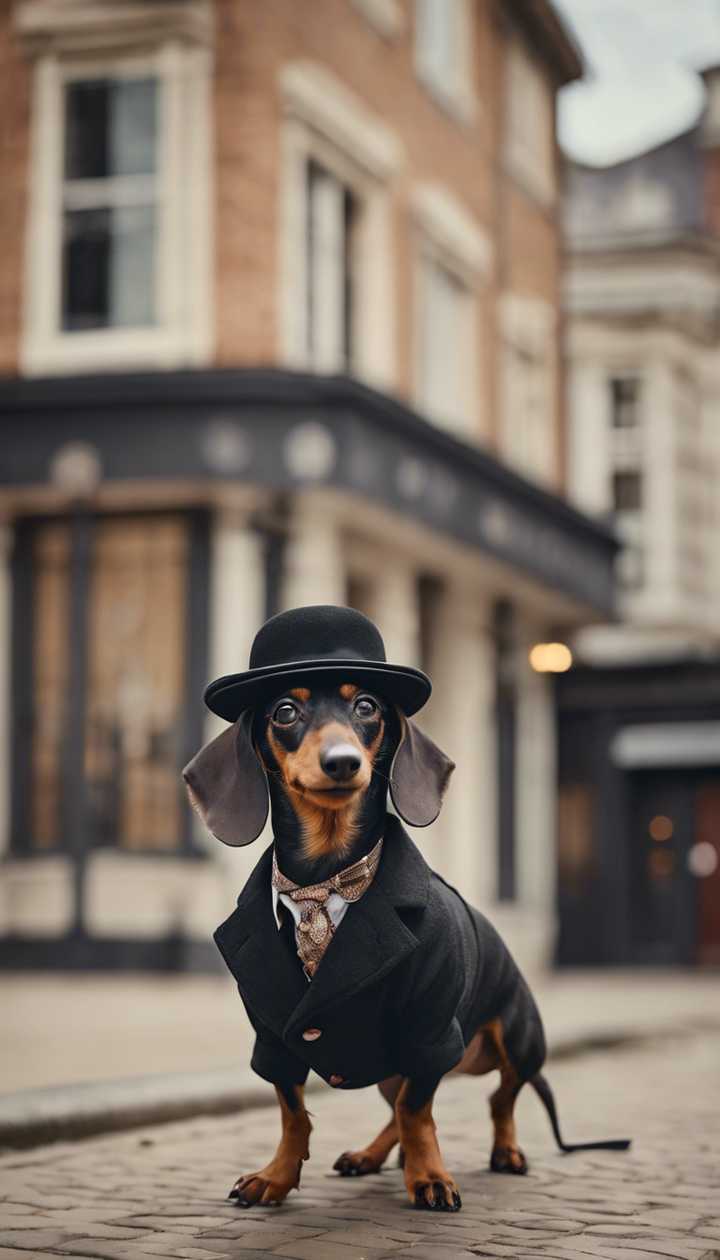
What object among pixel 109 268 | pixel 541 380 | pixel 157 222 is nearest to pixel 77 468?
pixel 109 268

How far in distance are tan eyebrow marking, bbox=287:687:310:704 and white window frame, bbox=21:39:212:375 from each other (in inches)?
408

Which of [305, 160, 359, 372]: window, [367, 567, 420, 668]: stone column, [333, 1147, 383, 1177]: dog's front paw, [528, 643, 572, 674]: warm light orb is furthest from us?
[528, 643, 572, 674]: warm light orb

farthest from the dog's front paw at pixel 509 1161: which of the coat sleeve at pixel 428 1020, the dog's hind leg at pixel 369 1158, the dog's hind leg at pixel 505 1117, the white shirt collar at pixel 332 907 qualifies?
the white shirt collar at pixel 332 907

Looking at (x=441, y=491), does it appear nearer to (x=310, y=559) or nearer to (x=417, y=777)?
(x=310, y=559)

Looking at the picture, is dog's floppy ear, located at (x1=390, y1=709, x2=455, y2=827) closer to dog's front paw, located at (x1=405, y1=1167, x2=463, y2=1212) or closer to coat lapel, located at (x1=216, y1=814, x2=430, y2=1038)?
coat lapel, located at (x1=216, y1=814, x2=430, y2=1038)

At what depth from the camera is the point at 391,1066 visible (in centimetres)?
448

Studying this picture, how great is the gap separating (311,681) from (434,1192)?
126 centimetres

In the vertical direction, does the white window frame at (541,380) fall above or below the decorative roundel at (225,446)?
above

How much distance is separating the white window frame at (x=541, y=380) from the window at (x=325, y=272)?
151 inches

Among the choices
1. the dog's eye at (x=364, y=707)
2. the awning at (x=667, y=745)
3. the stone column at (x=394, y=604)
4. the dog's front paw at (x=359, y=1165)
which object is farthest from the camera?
the awning at (x=667, y=745)

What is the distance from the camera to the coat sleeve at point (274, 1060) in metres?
4.52

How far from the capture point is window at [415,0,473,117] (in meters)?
17.9

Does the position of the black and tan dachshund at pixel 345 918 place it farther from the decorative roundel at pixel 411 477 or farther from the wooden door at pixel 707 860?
the wooden door at pixel 707 860

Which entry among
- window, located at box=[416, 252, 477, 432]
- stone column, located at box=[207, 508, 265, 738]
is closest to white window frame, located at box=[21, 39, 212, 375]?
stone column, located at box=[207, 508, 265, 738]
